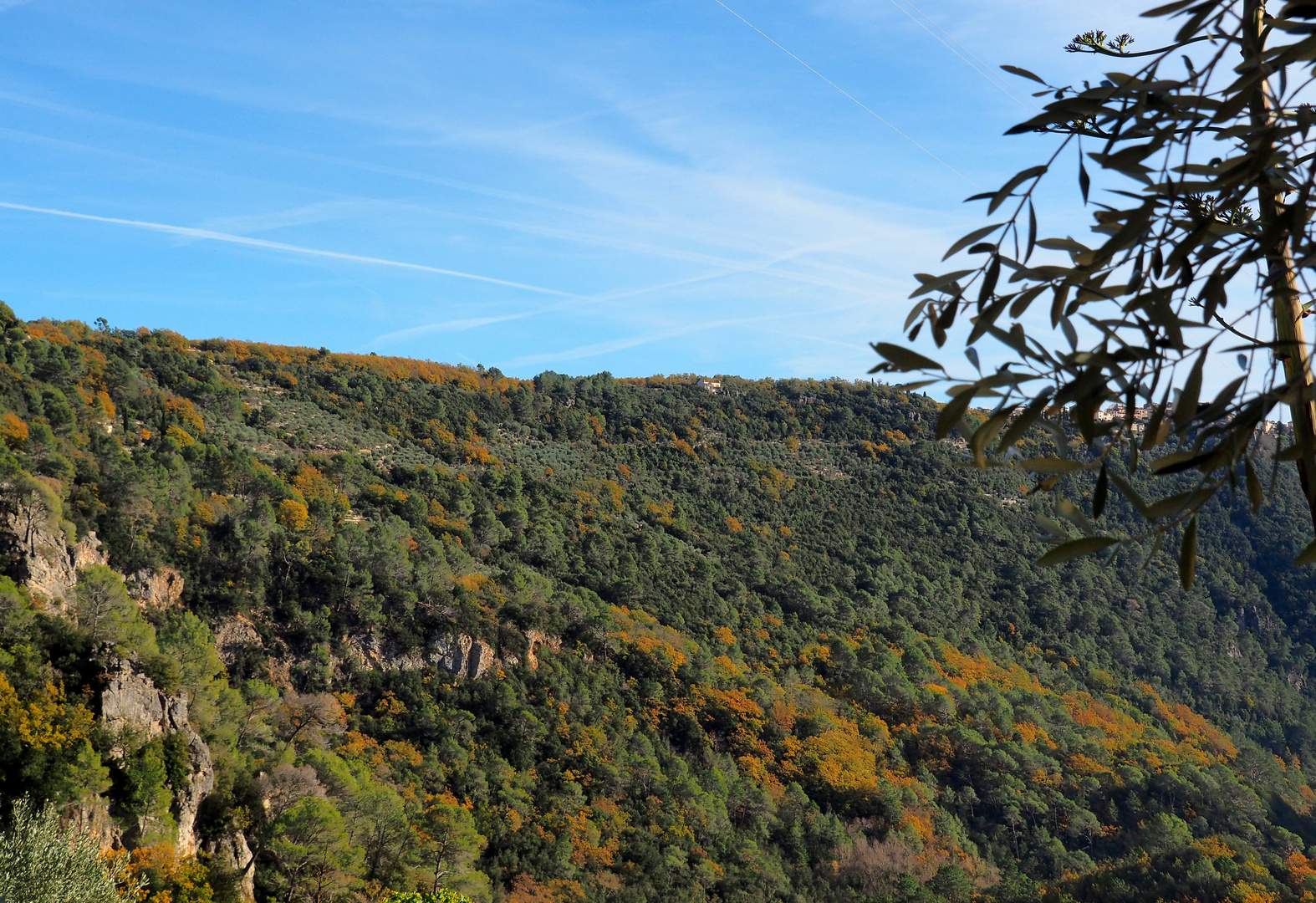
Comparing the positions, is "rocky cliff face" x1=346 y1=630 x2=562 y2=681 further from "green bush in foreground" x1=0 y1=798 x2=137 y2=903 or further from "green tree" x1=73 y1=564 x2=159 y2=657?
"green bush in foreground" x1=0 y1=798 x2=137 y2=903

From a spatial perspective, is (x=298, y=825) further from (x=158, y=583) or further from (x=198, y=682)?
(x=158, y=583)

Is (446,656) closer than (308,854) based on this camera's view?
No

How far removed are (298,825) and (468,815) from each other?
25.9 ft

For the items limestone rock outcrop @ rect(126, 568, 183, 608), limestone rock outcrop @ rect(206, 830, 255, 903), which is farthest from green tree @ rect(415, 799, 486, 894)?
limestone rock outcrop @ rect(126, 568, 183, 608)

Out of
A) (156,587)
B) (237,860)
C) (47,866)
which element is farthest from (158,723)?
(156,587)

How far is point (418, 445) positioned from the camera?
1547 inches

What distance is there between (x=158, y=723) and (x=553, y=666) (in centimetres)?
1538

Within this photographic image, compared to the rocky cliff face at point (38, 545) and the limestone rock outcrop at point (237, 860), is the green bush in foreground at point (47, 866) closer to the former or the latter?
the limestone rock outcrop at point (237, 860)

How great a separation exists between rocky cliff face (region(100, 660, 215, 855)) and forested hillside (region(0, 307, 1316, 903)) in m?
0.08

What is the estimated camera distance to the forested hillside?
653 inches

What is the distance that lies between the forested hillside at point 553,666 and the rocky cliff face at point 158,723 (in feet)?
0.26

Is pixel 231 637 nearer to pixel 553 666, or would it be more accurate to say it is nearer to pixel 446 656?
A: pixel 446 656

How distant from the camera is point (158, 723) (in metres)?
15.2

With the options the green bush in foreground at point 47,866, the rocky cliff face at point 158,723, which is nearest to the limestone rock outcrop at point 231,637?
the rocky cliff face at point 158,723
